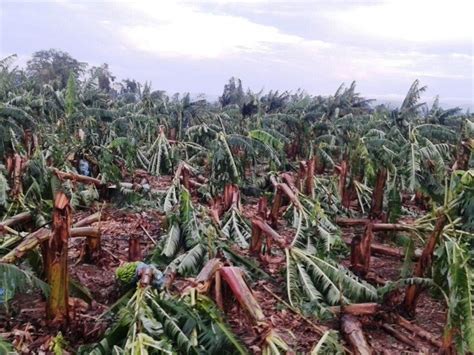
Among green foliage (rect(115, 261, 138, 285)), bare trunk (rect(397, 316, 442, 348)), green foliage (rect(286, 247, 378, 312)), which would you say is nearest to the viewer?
green foliage (rect(115, 261, 138, 285))

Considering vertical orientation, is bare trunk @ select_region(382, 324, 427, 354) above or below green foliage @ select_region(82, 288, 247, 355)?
below

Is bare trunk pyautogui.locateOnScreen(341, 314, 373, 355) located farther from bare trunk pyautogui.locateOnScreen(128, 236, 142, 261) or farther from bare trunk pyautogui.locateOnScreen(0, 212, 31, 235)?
bare trunk pyautogui.locateOnScreen(0, 212, 31, 235)

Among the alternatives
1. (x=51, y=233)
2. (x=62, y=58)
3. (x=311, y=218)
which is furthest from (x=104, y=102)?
(x=62, y=58)

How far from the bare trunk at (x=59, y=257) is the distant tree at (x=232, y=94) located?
2222 centimetres

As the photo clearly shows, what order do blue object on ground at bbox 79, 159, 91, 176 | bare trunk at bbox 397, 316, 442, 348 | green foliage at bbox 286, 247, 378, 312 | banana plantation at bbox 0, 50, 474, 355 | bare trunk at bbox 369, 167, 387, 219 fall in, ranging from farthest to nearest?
blue object on ground at bbox 79, 159, 91, 176, bare trunk at bbox 369, 167, 387, 219, green foliage at bbox 286, 247, 378, 312, bare trunk at bbox 397, 316, 442, 348, banana plantation at bbox 0, 50, 474, 355

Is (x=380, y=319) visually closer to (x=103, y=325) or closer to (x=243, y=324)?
(x=243, y=324)

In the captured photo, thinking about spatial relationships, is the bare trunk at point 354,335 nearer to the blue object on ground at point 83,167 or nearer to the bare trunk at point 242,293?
the bare trunk at point 242,293

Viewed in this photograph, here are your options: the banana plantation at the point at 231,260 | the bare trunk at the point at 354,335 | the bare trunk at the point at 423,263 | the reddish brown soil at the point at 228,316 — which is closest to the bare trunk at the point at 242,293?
the banana plantation at the point at 231,260

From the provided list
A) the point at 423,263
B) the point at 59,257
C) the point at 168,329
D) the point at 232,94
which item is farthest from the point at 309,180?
the point at 232,94

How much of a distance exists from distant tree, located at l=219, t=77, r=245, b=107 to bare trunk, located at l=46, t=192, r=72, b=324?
22.2 m

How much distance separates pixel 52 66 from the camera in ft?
134

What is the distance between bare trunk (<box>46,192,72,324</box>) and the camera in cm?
389

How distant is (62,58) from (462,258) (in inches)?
1770

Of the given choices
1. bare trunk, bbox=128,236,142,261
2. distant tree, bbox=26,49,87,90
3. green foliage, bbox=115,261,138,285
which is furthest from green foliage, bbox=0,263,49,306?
distant tree, bbox=26,49,87,90
